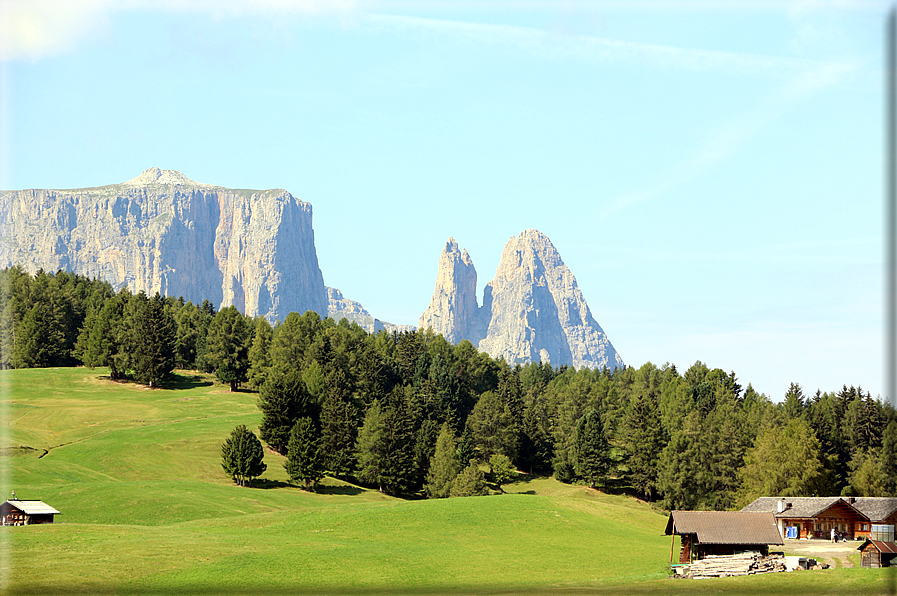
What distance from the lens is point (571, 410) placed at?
156375 mm

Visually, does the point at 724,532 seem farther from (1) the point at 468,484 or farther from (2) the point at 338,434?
(2) the point at 338,434

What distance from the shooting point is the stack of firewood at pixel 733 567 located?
2029 inches

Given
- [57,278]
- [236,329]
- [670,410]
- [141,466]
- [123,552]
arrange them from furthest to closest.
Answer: [57,278] < [236,329] < [670,410] < [141,466] < [123,552]

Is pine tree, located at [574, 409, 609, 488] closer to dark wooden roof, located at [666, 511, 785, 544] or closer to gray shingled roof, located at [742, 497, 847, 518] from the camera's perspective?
gray shingled roof, located at [742, 497, 847, 518]

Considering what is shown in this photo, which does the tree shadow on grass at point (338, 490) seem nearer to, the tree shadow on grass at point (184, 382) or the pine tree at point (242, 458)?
the pine tree at point (242, 458)

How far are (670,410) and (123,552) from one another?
115218mm

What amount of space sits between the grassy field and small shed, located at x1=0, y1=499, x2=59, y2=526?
2.45 meters

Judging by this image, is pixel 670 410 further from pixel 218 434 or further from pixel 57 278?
pixel 57 278

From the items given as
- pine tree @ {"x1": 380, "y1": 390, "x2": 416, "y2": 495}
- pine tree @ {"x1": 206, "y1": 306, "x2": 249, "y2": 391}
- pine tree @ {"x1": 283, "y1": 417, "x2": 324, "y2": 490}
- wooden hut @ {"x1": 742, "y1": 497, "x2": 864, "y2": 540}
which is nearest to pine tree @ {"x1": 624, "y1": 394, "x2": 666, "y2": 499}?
pine tree @ {"x1": 380, "y1": 390, "x2": 416, "y2": 495}

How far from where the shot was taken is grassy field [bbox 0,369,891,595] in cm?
4484

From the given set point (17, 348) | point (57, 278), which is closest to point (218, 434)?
point (17, 348)

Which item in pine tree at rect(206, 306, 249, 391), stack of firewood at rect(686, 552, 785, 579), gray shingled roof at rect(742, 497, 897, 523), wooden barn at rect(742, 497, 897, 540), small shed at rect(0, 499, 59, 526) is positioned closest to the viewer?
stack of firewood at rect(686, 552, 785, 579)

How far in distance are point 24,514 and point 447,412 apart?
320 ft

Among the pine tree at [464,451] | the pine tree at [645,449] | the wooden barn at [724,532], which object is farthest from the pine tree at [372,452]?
the wooden barn at [724,532]
